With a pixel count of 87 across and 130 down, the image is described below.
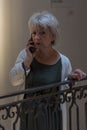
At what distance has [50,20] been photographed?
2.50m

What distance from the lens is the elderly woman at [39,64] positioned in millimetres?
2434

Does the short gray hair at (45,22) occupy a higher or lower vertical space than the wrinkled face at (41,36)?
higher

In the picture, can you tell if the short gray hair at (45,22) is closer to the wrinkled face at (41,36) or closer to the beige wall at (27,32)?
the wrinkled face at (41,36)

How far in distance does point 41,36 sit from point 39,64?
0.17 meters

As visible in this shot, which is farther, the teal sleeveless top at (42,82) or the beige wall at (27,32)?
the beige wall at (27,32)

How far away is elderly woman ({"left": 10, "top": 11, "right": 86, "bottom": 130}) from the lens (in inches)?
95.8

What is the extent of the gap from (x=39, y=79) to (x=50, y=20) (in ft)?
1.21

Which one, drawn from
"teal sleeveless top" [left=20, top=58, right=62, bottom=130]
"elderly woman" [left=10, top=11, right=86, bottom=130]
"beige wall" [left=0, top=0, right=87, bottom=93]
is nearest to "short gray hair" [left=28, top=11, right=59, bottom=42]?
"elderly woman" [left=10, top=11, right=86, bottom=130]

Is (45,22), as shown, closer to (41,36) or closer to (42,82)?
(41,36)

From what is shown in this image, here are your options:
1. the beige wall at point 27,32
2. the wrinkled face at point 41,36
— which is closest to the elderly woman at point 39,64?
the wrinkled face at point 41,36

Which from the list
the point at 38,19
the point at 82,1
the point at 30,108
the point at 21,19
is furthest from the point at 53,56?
the point at 82,1

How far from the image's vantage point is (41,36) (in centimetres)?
246

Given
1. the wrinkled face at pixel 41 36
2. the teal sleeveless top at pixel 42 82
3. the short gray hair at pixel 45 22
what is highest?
the short gray hair at pixel 45 22

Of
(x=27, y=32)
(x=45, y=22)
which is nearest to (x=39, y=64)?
A: (x=45, y=22)
